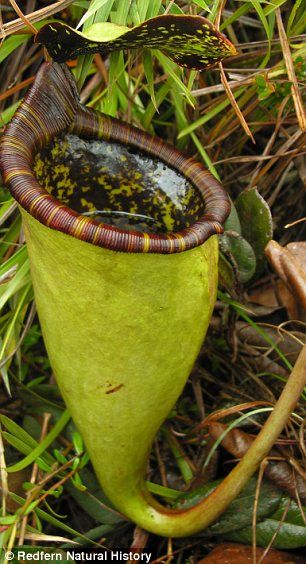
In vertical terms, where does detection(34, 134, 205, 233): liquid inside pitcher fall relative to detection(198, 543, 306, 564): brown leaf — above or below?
above

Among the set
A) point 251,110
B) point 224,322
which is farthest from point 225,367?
point 251,110

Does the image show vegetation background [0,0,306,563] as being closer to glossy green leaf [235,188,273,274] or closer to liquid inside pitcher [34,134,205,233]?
glossy green leaf [235,188,273,274]

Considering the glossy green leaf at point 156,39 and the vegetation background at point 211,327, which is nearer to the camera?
the glossy green leaf at point 156,39

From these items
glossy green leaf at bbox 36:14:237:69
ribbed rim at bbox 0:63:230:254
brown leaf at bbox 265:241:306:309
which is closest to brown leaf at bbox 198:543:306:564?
brown leaf at bbox 265:241:306:309

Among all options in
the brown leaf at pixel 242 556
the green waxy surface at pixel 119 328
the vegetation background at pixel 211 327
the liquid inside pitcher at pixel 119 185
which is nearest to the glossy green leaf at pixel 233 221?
the vegetation background at pixel 211 327

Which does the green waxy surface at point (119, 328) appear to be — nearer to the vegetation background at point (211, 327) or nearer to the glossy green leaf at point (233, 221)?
the vegetation background at point (211, 327)

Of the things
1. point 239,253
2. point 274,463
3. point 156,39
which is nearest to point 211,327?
point 239,253

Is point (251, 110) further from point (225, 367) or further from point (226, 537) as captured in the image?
point (226, 537)
